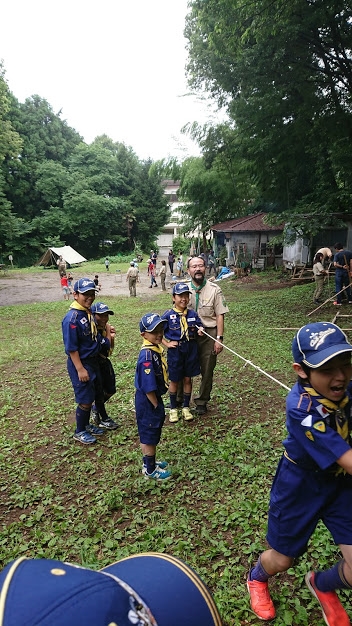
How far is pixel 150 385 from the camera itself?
11.5ft

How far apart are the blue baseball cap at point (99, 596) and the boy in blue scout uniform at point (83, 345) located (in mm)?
3349

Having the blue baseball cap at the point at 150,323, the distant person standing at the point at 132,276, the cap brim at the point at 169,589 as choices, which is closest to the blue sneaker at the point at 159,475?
the blue baseball cap at the point at 150,323

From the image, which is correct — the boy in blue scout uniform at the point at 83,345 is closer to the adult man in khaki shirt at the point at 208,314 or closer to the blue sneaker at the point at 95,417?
the blue sneaker at the point at 95,417

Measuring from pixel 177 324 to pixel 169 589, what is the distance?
373 cm

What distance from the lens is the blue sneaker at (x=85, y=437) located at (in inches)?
183

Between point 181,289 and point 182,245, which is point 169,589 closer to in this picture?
point 181,289

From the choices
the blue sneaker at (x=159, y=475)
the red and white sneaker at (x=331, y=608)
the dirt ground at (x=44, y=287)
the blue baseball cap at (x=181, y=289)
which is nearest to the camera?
the red and white sneaker at (x=331, y=608)

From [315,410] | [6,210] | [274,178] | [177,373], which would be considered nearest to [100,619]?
[315,410]

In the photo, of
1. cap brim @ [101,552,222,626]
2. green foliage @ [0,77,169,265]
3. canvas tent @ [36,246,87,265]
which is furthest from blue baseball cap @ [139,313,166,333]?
green foliage @ [0,77,169,265]

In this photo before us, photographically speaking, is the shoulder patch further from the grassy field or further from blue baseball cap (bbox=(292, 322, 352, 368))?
the grassy field

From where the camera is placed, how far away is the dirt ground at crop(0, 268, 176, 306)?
18.8 meters

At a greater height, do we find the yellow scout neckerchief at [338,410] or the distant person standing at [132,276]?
the yellow scout neckerchief at [338,410]

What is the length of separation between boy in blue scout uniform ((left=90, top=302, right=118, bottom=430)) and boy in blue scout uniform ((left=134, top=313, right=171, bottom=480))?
3.70 ft

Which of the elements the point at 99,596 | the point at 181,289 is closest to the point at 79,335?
the point at 181,289
